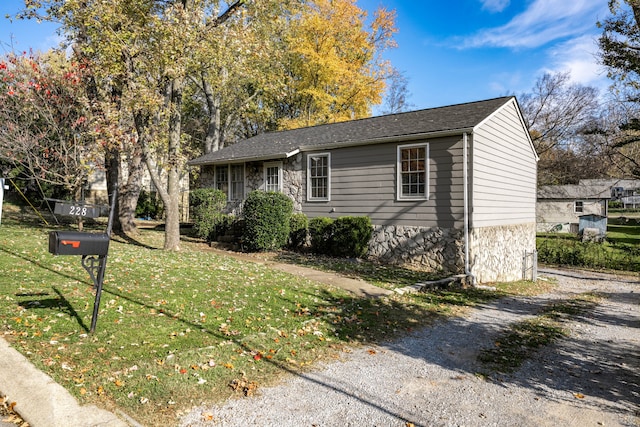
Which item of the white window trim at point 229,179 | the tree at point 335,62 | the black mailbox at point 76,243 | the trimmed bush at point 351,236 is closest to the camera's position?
the black mailbox at point 76,243

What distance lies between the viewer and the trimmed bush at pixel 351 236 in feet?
37.9

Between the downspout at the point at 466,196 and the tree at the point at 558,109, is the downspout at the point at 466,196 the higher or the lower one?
the lower one

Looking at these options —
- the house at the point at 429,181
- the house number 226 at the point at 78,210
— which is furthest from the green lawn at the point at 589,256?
the house number 226 at the point at 78,210

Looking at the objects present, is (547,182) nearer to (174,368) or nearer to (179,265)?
(179,265)

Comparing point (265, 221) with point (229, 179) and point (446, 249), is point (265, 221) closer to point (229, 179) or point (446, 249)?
point (229, 179)

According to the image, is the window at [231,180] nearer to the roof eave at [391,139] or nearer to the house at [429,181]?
the house at [429,181]

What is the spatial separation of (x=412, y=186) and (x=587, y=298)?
5229 millimetres

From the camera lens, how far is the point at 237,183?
15.7 m

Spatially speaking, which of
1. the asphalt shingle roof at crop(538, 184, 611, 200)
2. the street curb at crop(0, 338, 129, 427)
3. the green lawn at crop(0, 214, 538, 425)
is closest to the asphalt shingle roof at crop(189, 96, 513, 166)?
the green lawn at crop(0, 214, 538, 425)

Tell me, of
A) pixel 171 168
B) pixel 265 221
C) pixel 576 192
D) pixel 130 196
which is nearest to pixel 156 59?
pixel 171 168

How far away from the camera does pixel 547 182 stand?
27.8 m

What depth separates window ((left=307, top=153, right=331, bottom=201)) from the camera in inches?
513

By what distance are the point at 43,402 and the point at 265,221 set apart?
30.0ft

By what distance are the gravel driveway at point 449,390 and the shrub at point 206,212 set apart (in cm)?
1018
